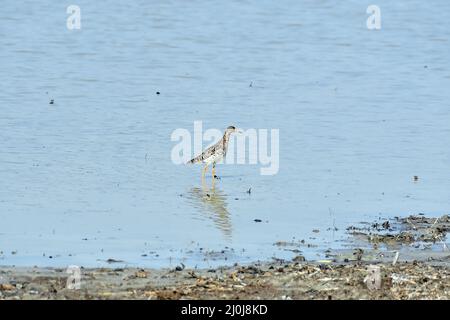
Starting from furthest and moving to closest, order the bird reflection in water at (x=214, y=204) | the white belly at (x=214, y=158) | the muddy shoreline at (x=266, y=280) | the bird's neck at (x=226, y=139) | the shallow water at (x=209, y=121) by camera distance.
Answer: the bird's neck at (x=226, y=139)
the white belly at (x=214, y=158)
the bird reflection in water at (x=214, y=204)
the shallow water at (x=209, y=121)
the muddy shoreline at (x=266, y=280)

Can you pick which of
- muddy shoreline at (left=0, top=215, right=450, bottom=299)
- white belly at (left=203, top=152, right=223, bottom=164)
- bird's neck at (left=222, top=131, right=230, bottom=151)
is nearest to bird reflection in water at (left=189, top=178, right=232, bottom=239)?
white belly at (left=203, top=152, right=223, bottom=164)

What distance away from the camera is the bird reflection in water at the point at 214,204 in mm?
14273

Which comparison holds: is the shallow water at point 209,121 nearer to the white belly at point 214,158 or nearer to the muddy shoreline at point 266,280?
the white belly at point 214,158

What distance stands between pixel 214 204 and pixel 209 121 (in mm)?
5243

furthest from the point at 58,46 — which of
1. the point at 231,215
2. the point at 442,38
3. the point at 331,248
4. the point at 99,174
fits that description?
the point at 331,248

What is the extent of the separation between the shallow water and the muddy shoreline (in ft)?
2.11

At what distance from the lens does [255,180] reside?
1694cm

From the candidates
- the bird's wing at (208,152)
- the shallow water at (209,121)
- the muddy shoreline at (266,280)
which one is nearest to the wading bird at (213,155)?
the bird's wing at (208,152)

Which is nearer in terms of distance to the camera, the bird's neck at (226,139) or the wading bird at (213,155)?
the wading bird at (213,155)

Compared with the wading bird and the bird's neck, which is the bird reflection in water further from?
the bird's neck

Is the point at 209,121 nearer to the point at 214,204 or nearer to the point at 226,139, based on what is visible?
the point at 226,139

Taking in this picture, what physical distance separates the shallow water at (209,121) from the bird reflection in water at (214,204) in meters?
0.05

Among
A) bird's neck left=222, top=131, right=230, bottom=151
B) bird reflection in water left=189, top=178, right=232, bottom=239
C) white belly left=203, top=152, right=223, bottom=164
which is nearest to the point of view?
bird reflection in water left=189, top=178, right=232, bottom=239

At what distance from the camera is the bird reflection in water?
46.8ft
